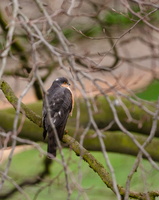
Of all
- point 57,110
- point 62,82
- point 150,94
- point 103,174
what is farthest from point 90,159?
point 150,94

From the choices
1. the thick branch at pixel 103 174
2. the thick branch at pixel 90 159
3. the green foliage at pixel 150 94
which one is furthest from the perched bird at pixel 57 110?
the green foliage at pixel 150 94

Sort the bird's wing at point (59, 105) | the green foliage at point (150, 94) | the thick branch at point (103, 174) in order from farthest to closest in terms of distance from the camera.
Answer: the green foliage at point (150, 94)
the bird's wing at point (59, 105)
the thick branch at point (103, 174)

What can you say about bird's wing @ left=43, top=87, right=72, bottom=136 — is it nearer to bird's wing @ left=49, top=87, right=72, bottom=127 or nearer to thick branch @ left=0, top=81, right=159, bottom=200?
bird's wing @ left=49, top=87, right=72, bottom=127

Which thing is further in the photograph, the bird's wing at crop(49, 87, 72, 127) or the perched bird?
the bird's wing at crop(49, 87, 72, 127)

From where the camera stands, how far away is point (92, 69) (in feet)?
9.36

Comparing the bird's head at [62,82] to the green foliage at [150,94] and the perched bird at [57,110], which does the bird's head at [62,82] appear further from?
the green foliage at [150,94]

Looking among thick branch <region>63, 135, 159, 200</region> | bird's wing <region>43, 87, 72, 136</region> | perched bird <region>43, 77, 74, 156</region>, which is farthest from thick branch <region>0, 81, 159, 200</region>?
bird's wing <region>43, 87, 72, 136</region>

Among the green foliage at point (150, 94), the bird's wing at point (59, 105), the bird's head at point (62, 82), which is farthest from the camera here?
the green foliage at point (150, 94)

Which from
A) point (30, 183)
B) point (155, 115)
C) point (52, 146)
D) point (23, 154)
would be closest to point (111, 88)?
point (155, 115)

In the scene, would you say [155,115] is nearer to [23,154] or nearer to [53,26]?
[53,26]

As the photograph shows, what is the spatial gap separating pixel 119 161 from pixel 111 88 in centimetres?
925

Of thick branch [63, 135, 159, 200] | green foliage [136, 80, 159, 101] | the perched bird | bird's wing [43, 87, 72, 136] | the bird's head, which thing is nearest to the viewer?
thick branch [63, 135, 159, 200]

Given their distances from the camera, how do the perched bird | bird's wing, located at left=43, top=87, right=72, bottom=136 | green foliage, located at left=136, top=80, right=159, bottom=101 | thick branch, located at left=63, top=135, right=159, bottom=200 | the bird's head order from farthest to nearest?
green foliage, located at left=136, top=80, right=159, bottom=101
the bird's head
bird's wing, located at left=43, top=87, right=72, bottom=136
the perched bird
thick branch, located at left=63, top=135, right=159, bottom=200

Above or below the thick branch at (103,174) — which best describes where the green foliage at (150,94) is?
below
